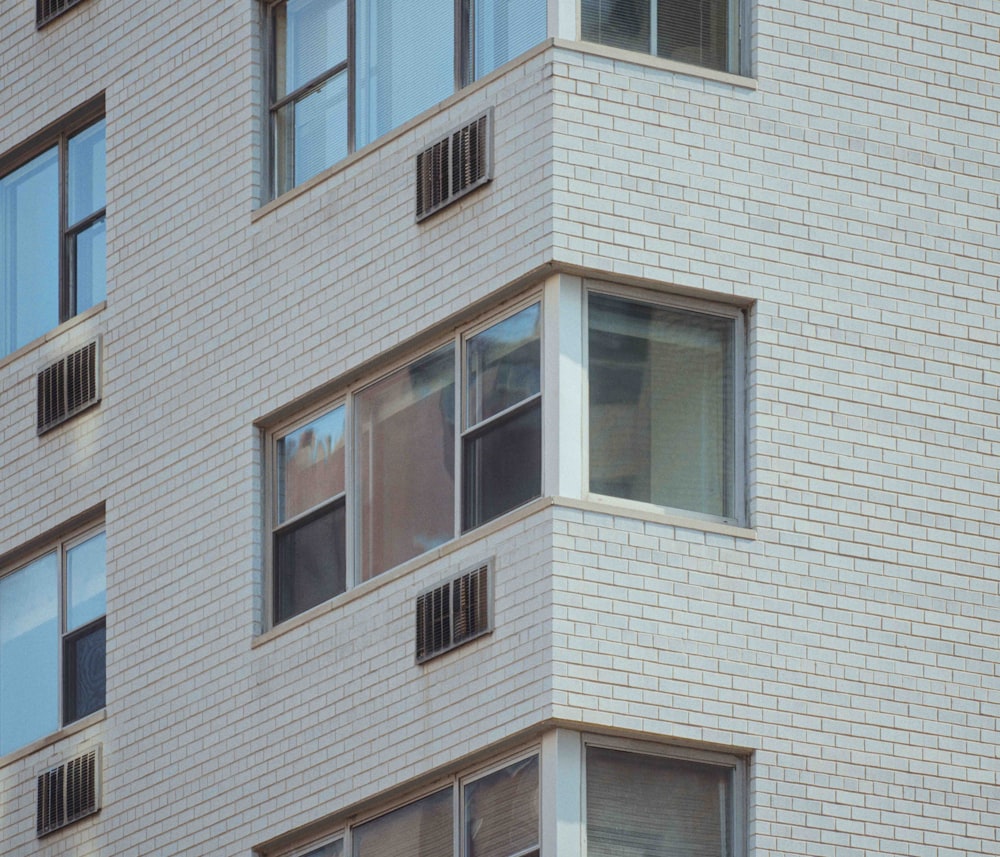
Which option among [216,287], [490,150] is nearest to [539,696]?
[490,150]

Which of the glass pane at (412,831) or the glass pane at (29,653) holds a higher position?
the glass pane at (29,653)

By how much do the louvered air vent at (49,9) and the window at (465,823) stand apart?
881cm

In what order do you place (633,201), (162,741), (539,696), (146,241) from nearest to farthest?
(539,696), (633,201), (162,741), (146,241)

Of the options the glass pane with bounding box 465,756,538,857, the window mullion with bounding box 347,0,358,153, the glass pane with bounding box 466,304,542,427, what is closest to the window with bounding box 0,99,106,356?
the window mullion with bounding box 347,0,358,153

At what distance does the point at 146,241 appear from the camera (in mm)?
24969

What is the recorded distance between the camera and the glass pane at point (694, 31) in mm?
21719

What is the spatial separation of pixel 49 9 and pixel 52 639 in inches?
222

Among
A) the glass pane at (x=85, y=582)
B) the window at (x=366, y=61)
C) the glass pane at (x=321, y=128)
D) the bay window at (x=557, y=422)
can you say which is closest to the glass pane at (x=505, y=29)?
the window at (x=366, y=61)

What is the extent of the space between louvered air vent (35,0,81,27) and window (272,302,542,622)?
5715 mm

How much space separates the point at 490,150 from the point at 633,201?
116 centimetres

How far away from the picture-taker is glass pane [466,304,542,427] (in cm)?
2088

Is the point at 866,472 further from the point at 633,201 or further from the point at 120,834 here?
the point at 120,834

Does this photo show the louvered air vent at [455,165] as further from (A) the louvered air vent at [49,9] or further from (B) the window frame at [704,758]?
(A) the louvered air vent at [49,9]

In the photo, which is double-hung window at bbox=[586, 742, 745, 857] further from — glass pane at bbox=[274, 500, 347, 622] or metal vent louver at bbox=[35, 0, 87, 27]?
metal vent louver at bbox=[35, 0, 87, 27]
